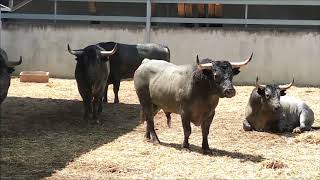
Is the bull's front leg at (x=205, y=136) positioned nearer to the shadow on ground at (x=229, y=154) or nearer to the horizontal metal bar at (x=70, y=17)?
the shadow on ground at (x=229, y=154)

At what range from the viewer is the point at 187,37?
18.8 meters

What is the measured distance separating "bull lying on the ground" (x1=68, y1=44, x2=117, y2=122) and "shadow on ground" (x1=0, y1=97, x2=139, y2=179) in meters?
0.41

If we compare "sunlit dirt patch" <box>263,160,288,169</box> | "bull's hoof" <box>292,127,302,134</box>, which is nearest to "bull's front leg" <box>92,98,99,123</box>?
"bull's hoof" <box>292,127,302,134</box>

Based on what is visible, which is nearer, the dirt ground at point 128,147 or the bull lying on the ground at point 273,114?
the dirt ground at point 128,147

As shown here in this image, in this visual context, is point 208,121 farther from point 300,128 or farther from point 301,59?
point 301,59

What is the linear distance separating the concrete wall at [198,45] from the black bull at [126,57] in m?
3.51

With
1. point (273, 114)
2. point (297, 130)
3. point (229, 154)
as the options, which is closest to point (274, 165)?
point (229, 154)

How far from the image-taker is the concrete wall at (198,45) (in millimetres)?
18172

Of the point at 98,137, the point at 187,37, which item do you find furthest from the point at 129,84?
the point at 98,137

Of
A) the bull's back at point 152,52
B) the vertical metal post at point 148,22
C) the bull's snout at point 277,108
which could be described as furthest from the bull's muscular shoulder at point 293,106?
the vertical metal post at point 148,22

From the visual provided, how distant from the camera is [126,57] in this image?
586 inches

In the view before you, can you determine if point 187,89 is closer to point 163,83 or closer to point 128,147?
point 163,83

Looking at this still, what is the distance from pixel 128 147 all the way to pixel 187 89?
136cm

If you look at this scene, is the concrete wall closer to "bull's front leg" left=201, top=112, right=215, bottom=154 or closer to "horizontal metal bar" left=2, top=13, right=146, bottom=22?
"horizontal metal bar" left=2, top=13, right=146, bottom=22
